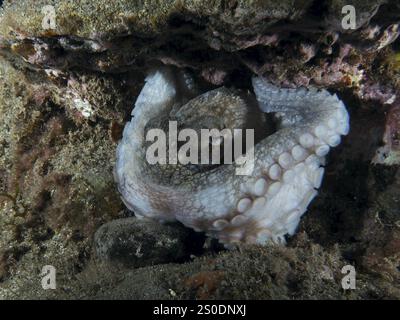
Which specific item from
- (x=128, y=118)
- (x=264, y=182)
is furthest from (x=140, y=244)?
(x=128, y=118)

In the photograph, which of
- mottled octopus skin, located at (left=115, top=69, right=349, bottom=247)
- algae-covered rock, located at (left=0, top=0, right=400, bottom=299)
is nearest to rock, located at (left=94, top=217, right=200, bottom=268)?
algae-covered rock, located at (left=0, top=0, right=400, bottom=299)

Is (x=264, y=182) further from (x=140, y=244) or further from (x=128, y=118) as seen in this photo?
(x=128, y=118)

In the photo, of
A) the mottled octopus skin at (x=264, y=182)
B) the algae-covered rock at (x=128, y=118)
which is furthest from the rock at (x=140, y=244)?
the mottled octopus skin at (x=264, y=182)

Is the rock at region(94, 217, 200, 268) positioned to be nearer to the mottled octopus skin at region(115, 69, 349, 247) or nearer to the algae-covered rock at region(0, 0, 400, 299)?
the algae-covered rock at region(0, 0, 400, 299)

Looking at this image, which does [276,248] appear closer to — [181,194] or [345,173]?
[181,194]

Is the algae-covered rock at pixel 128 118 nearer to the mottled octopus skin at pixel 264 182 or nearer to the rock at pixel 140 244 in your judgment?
the rock at pixel 140 244

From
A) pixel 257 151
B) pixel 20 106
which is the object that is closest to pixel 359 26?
pixel 257 151
